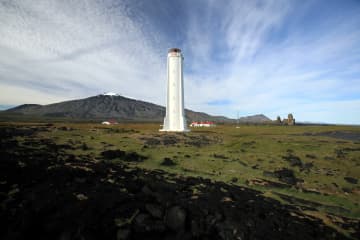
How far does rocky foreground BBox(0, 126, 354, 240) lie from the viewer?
8.34 metres

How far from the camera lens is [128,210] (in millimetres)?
9711

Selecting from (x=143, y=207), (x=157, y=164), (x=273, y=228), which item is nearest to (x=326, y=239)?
(x=273, y=228)

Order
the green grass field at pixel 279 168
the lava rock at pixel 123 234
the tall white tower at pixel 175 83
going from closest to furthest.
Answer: the lava rock at pixel 123 234 → the green grass field at pixel 279 168 → the tall white tower at pixel 175 83

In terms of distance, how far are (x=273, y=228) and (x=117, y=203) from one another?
291 inches

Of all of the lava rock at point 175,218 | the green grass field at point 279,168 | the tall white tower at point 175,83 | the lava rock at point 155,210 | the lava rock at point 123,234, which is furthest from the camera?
the tall white tower at point 175,83

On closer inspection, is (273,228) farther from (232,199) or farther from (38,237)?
(38,237)

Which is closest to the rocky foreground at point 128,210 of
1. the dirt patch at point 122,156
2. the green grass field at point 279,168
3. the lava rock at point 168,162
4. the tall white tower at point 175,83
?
the green grass field at point 279,168

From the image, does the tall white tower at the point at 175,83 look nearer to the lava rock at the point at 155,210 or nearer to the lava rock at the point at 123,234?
the lava rock at the point at 155,210

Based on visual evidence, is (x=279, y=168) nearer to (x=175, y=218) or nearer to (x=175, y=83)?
(x=175, y=218)

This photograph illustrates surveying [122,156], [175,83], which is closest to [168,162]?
[122,156]

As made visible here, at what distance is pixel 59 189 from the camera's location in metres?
10.9

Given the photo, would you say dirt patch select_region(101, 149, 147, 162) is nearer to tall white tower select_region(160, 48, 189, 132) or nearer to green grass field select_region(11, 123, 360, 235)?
green grass field select_region(11, 123, 360, 235)

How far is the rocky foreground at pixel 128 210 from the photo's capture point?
834cm

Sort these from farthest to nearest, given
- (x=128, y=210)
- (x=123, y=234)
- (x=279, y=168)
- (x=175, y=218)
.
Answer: (x=279, y=168)
(x=128, y=210)
(x=175, y=218)
(x=123, y=234)
